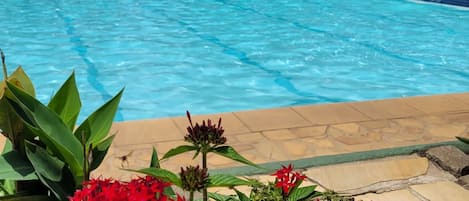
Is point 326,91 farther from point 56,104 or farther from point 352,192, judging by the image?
point 56,104

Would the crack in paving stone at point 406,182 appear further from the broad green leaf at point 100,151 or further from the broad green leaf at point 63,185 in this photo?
the broad green leaf at point 63,185

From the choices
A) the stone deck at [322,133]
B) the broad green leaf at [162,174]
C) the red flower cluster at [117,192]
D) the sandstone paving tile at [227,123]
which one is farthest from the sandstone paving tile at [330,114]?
the red flower cluster at [117,192]

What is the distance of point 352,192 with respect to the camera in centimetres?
324

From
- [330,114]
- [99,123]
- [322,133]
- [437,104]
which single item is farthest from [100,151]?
[437,104]

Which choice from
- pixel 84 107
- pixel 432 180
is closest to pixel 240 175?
pixel 432 180

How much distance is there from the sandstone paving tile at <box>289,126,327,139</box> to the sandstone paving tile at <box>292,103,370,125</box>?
114 mm

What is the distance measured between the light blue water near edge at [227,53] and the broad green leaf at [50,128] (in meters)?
4.14

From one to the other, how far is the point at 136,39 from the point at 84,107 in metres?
3.14

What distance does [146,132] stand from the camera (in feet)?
13.2

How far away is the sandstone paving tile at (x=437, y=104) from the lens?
4773 mm

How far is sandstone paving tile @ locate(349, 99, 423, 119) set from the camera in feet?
15.1

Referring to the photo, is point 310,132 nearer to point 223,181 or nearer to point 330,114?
point 330,114

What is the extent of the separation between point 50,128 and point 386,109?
135 inches

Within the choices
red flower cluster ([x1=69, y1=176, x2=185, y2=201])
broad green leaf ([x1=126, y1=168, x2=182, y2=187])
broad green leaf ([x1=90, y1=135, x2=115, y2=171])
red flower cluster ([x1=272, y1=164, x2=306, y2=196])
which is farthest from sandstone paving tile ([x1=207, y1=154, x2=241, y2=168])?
red flower cluster ([x1=69, y1=176, x2=185, y2=201])
